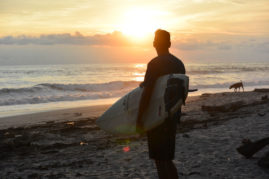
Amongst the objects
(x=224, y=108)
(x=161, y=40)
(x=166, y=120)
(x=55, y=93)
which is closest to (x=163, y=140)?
→ (x=166, y=120)

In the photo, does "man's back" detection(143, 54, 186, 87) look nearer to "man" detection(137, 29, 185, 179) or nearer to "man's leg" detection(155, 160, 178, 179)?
"man" detection(137, 29, 185, 179)

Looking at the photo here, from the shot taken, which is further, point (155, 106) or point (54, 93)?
point (54, 93)

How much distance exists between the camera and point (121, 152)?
625cm

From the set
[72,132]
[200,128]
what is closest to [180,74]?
[200,128]

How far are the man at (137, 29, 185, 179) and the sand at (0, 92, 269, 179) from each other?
145 centimetres

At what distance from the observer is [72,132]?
→ 880 centimetres

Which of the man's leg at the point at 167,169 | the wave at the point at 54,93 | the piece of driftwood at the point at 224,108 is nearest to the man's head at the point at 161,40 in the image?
the man's leg at the point at 167,169

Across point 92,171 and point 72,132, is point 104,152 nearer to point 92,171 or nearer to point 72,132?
point 92,171

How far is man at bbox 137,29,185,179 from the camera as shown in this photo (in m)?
3.21

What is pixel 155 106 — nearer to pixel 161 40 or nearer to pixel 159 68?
pixel 159 68

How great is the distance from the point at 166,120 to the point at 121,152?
321cm

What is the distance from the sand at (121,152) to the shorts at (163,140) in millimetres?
1523

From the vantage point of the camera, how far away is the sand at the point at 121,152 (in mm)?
4898

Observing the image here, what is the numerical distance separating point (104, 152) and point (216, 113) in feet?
18.5
